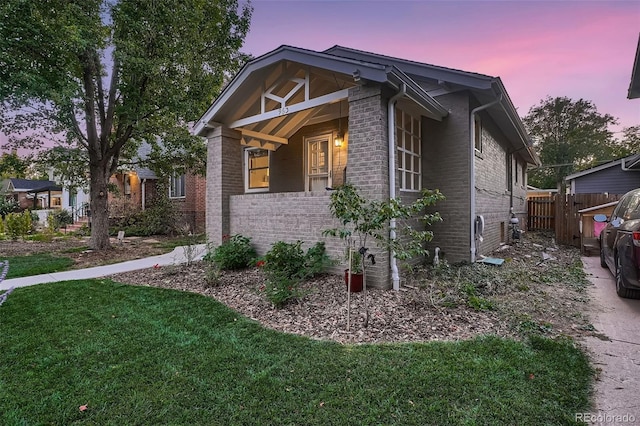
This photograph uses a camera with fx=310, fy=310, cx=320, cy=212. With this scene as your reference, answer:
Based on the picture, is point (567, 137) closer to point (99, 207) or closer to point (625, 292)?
point (625, 292)

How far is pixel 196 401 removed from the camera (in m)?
2.43

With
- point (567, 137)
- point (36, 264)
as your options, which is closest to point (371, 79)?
point (36, 264)

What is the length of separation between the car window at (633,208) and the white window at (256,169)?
8.62 metres

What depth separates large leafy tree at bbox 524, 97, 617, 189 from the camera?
2911 cm

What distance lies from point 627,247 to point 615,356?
2.24m

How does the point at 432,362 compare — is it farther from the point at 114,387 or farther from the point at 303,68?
the point at 303,68

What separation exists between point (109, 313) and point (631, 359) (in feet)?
20.8

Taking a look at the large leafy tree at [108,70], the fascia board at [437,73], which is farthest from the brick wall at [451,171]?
the large leafy tree at [108,70]

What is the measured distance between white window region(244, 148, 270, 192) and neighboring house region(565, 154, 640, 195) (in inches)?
608

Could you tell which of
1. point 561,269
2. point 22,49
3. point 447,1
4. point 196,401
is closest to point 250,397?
point 196,401

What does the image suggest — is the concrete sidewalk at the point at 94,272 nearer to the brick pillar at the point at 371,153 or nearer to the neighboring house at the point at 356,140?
the neighboring house at the point at 356,140

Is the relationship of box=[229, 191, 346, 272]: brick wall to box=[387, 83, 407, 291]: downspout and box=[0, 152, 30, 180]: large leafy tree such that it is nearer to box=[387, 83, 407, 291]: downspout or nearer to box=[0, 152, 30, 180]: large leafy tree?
box=[387, 83, 407, 291]: downspout

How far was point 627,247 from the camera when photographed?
454cm

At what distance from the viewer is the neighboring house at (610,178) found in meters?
14.4
